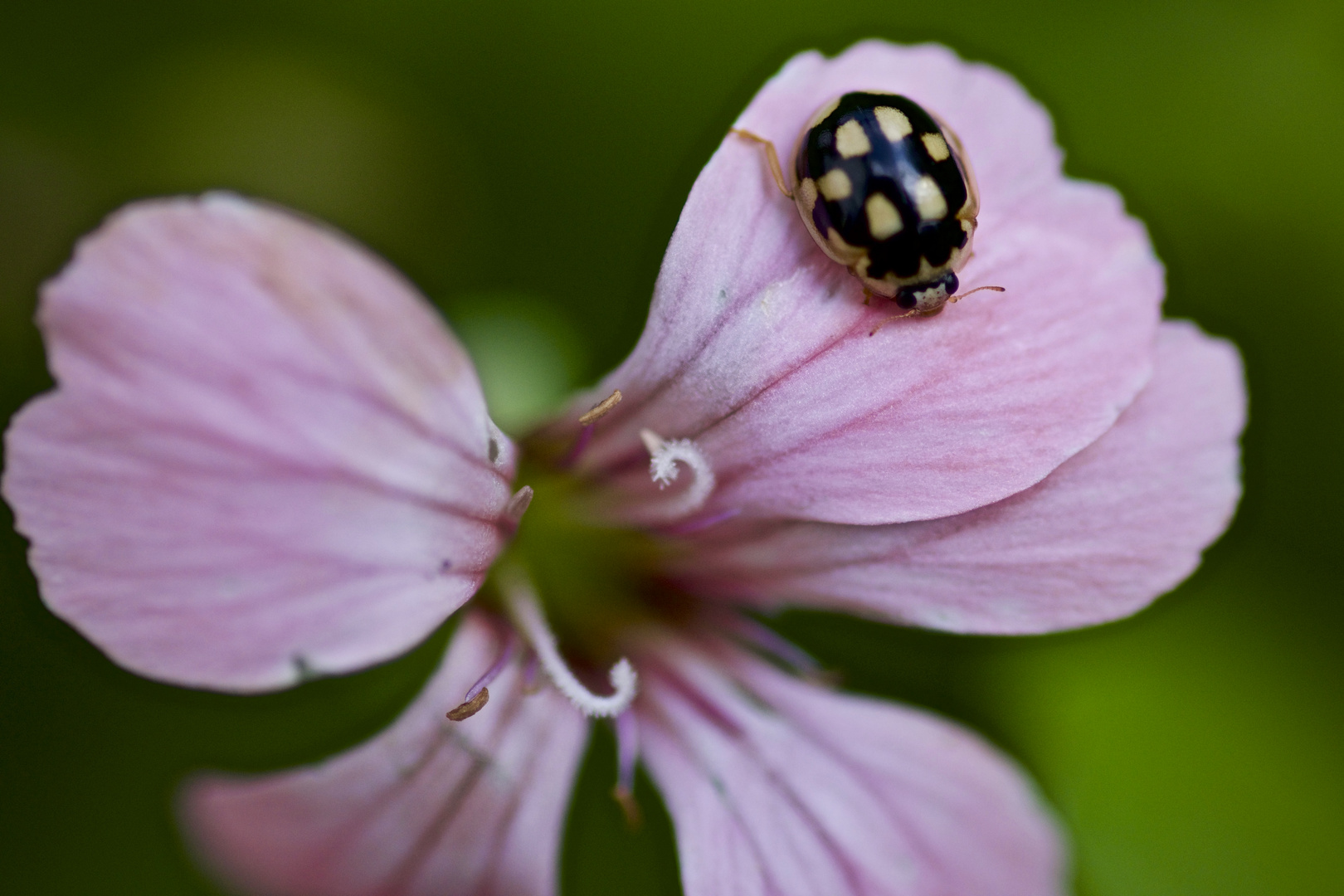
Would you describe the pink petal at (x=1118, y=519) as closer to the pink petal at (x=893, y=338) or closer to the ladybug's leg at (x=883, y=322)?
the pink petal at (x=893, y=338)

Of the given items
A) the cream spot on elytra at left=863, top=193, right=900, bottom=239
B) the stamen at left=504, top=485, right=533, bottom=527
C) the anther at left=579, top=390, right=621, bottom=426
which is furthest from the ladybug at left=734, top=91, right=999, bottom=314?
the stamen at left=504, top=485, right=533, bottom=527

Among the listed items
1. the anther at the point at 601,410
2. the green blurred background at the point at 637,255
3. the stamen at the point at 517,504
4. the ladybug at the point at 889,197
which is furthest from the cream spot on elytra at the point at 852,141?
the green blurred background at the point at 637,255

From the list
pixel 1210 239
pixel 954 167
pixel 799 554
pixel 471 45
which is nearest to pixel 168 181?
pixel 471 45

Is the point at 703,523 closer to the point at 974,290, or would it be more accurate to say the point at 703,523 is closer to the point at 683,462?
the point at 683,462

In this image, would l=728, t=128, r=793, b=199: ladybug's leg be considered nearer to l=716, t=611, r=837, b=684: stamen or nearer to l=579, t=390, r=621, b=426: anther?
l=579, t=390, r=621, b=426: anther

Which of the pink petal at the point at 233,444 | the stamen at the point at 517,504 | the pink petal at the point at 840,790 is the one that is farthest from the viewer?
the pink petal at the point at 840,790

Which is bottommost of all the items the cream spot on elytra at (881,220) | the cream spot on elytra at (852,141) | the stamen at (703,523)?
the stamen at (703,523)
